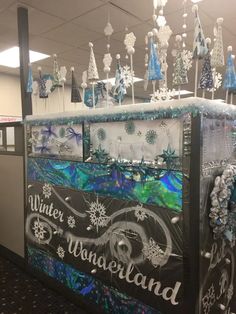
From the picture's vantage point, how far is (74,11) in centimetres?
276

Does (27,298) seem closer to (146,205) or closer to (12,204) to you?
(12,204)

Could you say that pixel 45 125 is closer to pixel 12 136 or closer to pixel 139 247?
pixel 12 136

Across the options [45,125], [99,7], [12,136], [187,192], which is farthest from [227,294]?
[99,7]

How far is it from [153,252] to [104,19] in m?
2.51

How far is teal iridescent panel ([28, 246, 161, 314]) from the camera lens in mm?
1695

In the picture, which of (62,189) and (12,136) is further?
(12,136)

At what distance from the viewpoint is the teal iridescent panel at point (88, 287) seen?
170cm

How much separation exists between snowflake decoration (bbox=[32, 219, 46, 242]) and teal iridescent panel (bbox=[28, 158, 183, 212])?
1.28 feet

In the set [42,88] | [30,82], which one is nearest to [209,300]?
[42,88]

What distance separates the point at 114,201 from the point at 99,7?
2003 millimetres

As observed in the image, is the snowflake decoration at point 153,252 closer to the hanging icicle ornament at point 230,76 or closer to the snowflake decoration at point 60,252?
the snowflake decoration at point 60,252

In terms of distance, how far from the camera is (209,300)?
1.53 metres

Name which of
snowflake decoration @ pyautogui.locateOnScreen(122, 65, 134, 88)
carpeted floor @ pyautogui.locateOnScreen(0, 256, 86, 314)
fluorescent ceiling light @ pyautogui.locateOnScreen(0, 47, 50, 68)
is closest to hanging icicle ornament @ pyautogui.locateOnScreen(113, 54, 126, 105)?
snowflake decoration @ pyautogui.locateOnScreen(122, 65, 134, 88)

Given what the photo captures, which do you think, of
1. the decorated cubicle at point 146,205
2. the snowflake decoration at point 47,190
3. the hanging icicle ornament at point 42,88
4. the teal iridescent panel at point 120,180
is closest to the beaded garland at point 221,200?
the decorated cubicle at point 146,205
